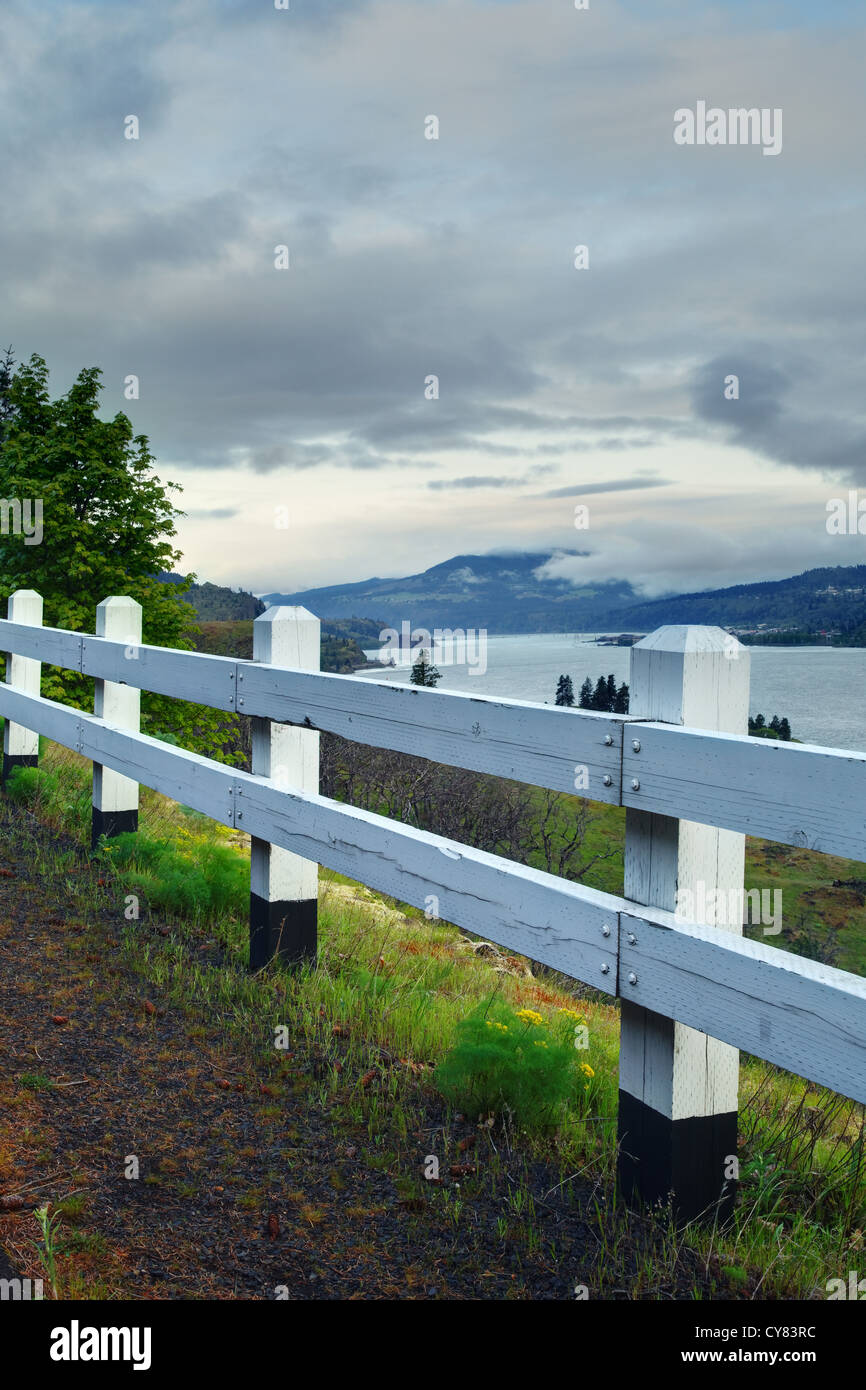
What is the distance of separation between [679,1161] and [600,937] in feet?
2.10

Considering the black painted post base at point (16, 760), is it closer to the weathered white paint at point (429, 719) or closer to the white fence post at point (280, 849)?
the weathered white paint at point (429, 719)

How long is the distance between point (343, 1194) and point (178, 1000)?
1.67 m

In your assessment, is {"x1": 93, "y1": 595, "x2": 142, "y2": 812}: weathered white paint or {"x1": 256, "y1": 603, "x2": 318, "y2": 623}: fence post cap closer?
{"x1": 256, "y1": 603, "x2": 318, "y2": 623}: fence post cap

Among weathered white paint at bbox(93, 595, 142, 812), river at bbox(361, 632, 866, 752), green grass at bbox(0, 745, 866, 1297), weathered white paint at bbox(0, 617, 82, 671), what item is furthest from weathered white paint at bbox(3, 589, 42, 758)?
river at bbox(361, 632, 866, 752)

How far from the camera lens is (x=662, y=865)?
2973mm

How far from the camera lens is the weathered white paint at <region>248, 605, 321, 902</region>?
16.1ft

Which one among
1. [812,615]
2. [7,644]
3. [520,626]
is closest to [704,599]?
[812,615]

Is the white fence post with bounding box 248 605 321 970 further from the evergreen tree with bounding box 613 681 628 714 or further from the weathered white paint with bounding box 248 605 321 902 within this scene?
the evergreen tree with bounding box 613 681 628 714

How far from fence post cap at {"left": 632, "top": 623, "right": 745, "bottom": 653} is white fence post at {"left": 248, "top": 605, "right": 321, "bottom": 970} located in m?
2.35

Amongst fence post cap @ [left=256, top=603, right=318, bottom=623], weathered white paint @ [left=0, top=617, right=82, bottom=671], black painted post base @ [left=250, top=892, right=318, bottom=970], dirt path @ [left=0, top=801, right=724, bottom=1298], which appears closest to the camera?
dirt path @ [left=0, top=801, right=724, bottom=1298]

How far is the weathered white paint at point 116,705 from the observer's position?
23.0ft

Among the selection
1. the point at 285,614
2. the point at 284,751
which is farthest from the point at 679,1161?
the point at 285,614

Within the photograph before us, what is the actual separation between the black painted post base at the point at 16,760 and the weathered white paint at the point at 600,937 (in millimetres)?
4860

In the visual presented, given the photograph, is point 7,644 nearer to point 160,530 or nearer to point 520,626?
point 160,530
